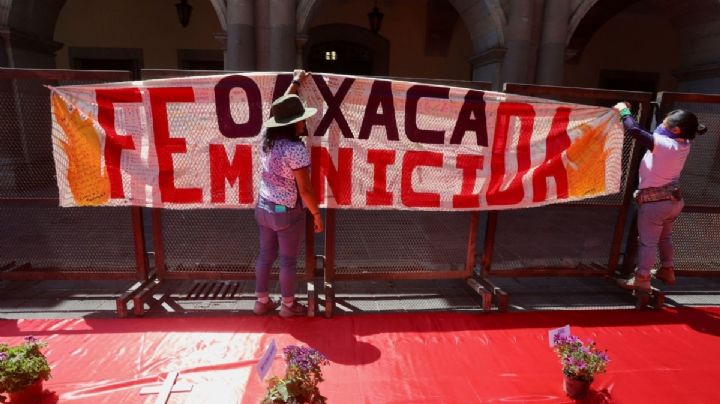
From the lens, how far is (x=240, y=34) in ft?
25.9

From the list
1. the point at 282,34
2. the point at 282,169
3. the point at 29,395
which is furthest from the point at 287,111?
the point at 282,34

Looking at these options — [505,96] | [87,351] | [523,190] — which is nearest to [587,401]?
[523,190]

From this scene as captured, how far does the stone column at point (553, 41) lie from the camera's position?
8.53 meters

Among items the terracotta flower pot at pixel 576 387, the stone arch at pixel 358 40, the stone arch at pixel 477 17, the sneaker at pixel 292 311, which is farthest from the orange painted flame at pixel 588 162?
the stone arch at pixel 358 40

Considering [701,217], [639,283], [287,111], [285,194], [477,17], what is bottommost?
[639,283]

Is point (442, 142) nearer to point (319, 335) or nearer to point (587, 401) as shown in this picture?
point (319, 335)

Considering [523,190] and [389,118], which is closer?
[389,118]

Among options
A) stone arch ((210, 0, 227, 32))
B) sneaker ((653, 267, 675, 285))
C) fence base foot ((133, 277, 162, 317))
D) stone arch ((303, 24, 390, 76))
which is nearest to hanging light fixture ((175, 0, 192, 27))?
stone arch ((210, 0, 227, 32))

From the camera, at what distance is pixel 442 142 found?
13.2ft

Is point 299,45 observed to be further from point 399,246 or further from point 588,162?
point 588,162

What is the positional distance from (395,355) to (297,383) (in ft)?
4.15

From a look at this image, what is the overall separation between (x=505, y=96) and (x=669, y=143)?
1.59 meters

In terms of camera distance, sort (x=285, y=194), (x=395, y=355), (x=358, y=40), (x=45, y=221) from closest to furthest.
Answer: (x=395, y=355) → (x=285, y=194) → (x=45, y=221) → (x=358, y=40)

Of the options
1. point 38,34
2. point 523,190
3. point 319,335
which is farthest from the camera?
point 38,34
